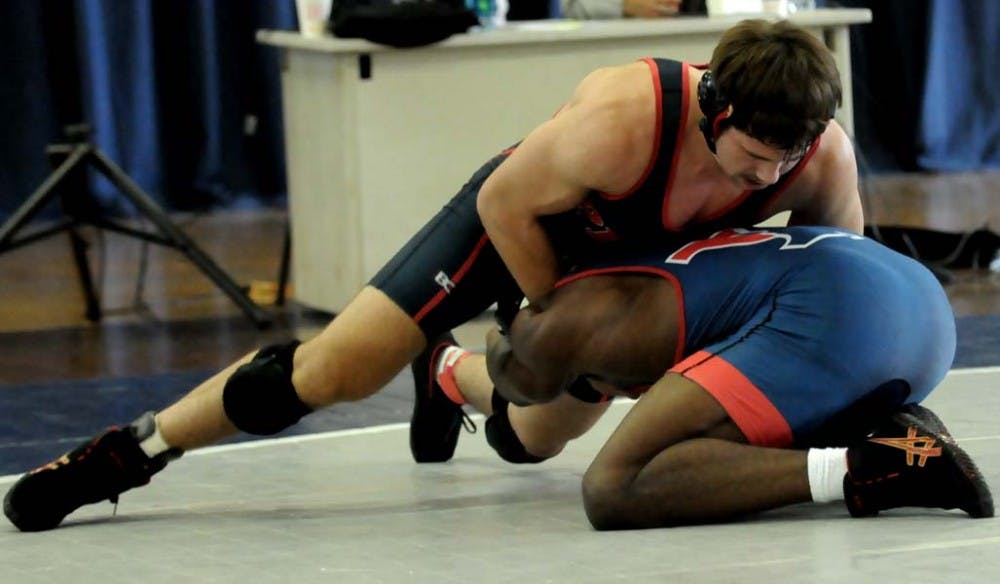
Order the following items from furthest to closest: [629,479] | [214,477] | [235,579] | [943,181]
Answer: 1. [943,181]
2. [214,477]
3. [629,479]
4. [235,579]

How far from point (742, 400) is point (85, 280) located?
118 inches

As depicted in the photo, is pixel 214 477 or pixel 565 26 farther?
pixel 565 26

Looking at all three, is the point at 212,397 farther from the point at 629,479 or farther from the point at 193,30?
the point at 193,30

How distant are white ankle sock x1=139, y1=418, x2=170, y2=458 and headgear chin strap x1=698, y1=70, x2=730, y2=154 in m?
0.95

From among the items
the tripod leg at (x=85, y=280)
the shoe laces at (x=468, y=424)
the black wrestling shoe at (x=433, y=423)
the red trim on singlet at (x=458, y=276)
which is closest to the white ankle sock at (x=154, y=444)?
the red trim on singlet at (x=458, y=276)

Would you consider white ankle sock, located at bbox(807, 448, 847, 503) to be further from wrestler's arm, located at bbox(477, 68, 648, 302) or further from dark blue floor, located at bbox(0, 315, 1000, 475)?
dark blue floor, located at bbox(0, 315, 1000, 475)

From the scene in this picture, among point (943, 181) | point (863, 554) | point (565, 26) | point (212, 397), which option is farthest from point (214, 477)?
point (943, 181)

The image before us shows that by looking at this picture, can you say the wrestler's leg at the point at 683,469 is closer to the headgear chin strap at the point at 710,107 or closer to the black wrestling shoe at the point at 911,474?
the black wrestling shoe at the point at 911,474

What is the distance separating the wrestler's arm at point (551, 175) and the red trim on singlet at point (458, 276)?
10 cm

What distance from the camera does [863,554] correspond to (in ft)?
6.51

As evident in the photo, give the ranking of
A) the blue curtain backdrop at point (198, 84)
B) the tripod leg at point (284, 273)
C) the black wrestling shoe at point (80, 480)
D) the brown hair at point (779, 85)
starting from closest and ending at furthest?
the brown hair at point (779, 85) → the black wrestling shoe at point (80, 480) → the tripod leg at point (284, 273) → the blue curtain backdrop at point (198, 84)

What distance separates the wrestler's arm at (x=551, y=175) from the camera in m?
2.24

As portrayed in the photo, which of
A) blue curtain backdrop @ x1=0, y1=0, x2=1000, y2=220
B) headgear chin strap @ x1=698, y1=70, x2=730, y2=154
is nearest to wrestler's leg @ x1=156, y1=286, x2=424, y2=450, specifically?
headgear chin strap @ x1=698, y1=70, x2=730, y2=154

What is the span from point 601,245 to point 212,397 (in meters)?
0.64
